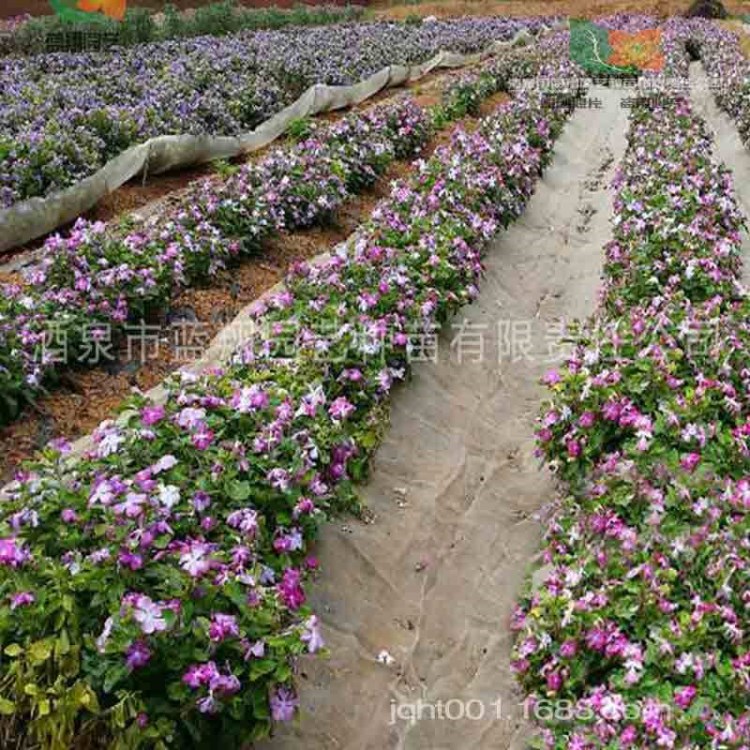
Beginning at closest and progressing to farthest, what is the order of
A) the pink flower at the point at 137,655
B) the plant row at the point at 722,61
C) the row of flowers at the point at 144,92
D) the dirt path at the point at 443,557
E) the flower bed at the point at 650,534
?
the pink flower at the point at 137,655 → the flower bed at the point at 650,534 → the dirt path at the point at 443,557 → the row of flowers at the point at 144,92 → the plant row at the point at 722,61

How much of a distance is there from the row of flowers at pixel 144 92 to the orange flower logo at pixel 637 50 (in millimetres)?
4362

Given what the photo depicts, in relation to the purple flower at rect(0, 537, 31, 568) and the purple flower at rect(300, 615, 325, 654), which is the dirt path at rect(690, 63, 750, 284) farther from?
the purple flower at rect(0, 537, 31, 568)

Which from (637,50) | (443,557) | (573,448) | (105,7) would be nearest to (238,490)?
(443,557)

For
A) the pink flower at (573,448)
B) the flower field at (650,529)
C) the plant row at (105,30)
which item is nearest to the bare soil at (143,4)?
the plant row at (105,30)

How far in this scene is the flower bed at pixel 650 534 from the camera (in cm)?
308

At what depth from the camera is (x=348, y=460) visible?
177 inches

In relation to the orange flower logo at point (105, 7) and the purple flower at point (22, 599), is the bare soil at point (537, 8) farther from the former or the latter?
the purple flower at point (22, 599)

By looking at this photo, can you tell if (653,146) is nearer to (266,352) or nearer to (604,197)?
(604,197)

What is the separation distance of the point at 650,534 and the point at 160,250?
3.91m

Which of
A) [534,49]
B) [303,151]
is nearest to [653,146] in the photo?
[303,151]

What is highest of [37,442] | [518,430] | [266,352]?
[266,352]

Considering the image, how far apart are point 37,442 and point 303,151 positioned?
4.74 metres

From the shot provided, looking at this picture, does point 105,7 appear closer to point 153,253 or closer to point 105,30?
point 105,30

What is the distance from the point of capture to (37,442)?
4.80 metres
